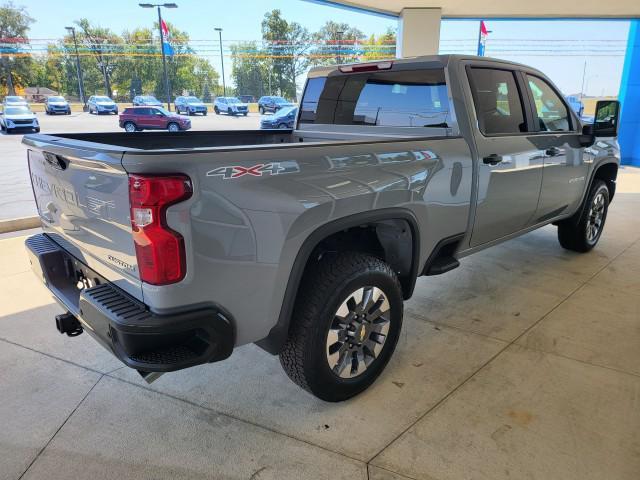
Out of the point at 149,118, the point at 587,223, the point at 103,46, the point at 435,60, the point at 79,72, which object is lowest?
the point at 587,223

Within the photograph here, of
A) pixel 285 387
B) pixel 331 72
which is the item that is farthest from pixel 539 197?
pixel 285 387

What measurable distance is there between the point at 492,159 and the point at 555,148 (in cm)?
110

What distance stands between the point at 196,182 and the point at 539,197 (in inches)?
120

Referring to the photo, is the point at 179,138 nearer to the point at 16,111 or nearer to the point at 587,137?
the point at 587,137

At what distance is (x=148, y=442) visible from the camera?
2.16 m

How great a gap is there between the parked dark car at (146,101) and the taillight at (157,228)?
376 inches

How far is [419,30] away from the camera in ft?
32.3

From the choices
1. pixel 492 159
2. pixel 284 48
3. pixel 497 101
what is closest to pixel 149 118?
pixel 284 48

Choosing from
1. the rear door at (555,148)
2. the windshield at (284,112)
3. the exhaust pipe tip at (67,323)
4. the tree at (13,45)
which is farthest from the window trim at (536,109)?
the tree at (13,45)

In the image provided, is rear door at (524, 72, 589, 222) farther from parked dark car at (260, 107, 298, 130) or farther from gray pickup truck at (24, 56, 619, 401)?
parked dark car at (260, 107, 298, 130)

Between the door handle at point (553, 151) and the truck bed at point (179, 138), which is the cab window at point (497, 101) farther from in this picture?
the truck bed at point (179, 138)

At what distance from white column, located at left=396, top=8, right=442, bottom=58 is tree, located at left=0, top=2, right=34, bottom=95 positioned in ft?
23.8

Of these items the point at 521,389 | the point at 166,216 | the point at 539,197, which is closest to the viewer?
the point at 166,216

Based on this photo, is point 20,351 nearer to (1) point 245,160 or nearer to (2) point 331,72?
(1) point 245,160
